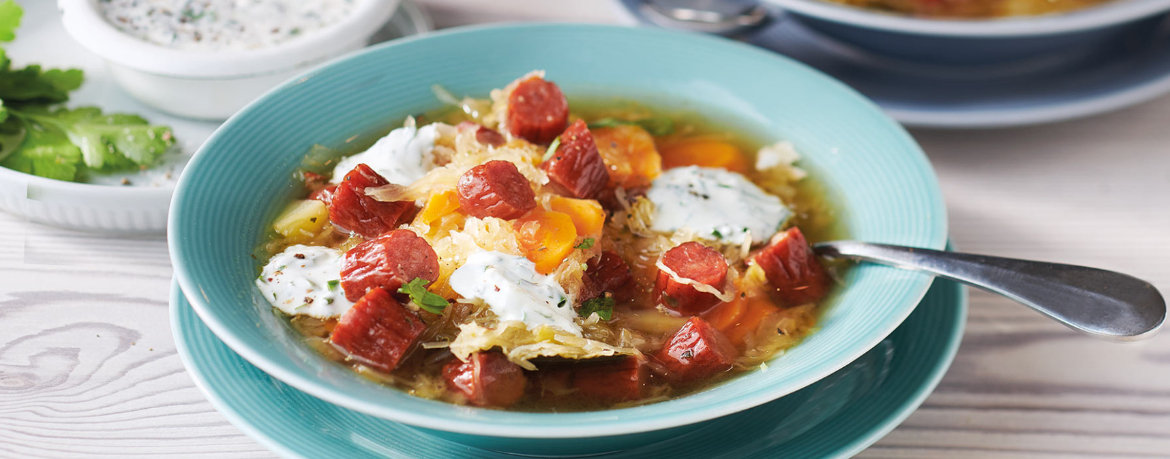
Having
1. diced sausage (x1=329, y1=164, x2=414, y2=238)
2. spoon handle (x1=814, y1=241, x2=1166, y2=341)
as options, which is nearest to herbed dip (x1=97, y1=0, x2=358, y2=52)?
diced sausage (x1=329, y1=164, x2=414, y2=238)

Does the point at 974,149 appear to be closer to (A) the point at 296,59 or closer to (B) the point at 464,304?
(B) the point at 464,304

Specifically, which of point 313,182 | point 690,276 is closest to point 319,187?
point 313,182

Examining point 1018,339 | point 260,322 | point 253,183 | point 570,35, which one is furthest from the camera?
point 570,35

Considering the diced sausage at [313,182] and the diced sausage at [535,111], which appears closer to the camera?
the diced sausage at [313,182]

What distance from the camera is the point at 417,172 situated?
2678 mm

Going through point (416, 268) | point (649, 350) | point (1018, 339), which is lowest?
point (1018, 339)

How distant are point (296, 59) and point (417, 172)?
102 centimetres

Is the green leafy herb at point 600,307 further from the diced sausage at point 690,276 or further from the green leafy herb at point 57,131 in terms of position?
the green leafy herb at point 57,131

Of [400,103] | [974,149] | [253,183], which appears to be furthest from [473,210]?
[974,149]

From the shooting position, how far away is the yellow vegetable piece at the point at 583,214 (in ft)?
8.21

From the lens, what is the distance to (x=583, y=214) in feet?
8.24

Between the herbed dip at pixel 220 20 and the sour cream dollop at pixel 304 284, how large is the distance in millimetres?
1423

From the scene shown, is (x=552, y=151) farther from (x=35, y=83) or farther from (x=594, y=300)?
(x=35, y=83)

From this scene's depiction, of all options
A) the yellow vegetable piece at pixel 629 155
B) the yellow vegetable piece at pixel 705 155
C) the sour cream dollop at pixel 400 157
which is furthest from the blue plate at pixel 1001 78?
the sour cream dollop at pixel 400 157
